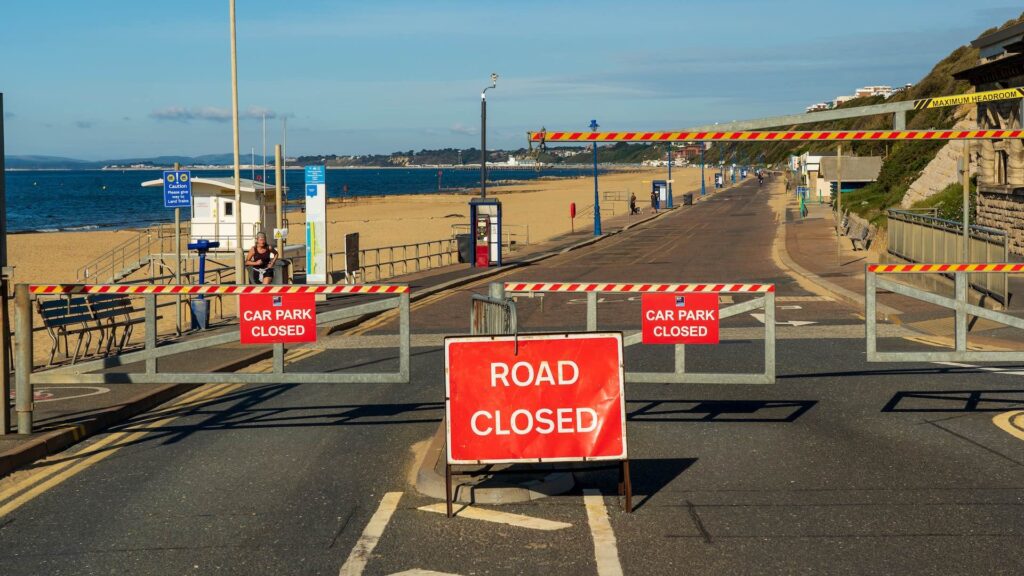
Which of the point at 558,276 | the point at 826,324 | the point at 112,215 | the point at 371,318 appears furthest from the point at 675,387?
the point at 112,215

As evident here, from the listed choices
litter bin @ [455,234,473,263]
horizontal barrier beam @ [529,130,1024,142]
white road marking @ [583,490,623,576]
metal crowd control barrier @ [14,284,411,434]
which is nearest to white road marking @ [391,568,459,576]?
white road marking @ [583,490,623,576]

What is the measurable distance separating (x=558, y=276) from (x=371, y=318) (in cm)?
1172

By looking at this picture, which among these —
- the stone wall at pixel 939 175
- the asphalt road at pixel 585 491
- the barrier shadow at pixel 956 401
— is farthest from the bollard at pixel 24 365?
the stone wall at pixel 939 175

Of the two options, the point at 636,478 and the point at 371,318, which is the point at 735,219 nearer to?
the point at 371,318

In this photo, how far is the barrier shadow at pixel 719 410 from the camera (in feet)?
36.6

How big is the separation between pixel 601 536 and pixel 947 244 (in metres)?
20.1

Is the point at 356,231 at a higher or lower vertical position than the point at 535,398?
higher

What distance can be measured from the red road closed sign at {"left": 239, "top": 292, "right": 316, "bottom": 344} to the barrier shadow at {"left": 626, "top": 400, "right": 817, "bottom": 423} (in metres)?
3.40

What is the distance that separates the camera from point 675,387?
13.1 metres

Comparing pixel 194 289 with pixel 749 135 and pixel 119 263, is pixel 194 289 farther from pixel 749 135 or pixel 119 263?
pixel 119 263

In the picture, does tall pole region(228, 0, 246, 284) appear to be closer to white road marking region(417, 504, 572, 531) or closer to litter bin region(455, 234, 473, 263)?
litter bin region(455, 234, 473, 263)

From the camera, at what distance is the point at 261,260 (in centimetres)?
2334

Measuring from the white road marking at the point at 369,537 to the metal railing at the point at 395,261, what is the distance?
808 inches

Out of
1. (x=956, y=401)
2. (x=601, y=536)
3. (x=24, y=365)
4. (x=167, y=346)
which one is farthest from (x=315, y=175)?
(x=601, y=536)
